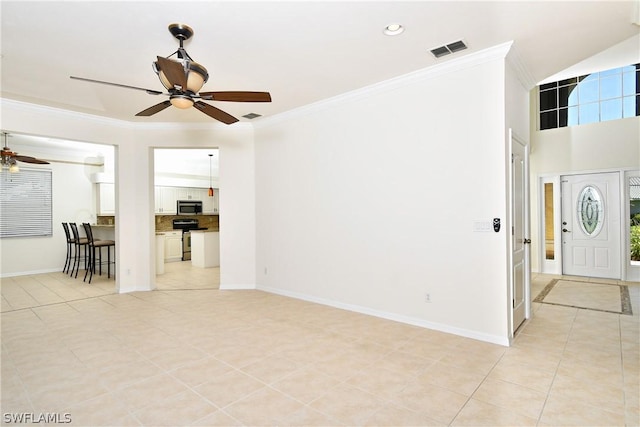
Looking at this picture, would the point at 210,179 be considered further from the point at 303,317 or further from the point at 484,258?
the point at 484,258

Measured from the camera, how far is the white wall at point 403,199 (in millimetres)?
3330

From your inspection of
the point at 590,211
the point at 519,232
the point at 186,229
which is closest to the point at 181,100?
the point at 519,232

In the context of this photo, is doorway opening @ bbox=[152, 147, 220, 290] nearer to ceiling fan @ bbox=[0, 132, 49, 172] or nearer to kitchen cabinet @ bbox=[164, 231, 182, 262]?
kitchen cabinet @ bbox=[164, 231, 182, 262]

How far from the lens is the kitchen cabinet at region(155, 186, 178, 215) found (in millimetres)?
9445

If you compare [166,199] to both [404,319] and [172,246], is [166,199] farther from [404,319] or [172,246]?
[404,319]

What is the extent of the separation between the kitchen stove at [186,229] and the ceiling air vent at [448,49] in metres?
8.07

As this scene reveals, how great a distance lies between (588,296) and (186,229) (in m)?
9.08

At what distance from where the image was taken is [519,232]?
12.2ft

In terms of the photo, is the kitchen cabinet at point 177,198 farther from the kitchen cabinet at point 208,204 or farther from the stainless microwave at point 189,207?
the stainless microwave at point 189,207

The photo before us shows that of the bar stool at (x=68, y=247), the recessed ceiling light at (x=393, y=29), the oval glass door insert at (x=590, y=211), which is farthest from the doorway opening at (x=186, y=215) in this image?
the oval glass door insert at (x=590, y=211)

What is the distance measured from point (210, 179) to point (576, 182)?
9333 mm

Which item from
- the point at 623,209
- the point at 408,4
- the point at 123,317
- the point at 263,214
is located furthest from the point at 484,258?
the point at 623,209

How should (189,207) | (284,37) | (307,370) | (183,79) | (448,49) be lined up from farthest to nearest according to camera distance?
(189,207) → (448,49) → (284,37) → (307,370) → (183,79)

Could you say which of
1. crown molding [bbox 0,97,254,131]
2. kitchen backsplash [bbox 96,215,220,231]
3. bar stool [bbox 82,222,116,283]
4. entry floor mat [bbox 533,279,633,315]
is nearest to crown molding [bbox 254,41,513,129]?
crown molding [bbox 0,97,254,131]
